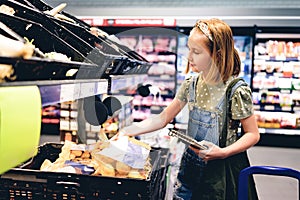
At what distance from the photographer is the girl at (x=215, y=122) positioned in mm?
1782

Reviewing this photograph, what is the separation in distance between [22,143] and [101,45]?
48.5 inches

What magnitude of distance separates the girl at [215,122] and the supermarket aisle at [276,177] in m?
2.06

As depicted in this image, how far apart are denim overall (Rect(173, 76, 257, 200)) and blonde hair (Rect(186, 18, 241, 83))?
100 millimetres

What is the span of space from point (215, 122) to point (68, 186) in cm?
84

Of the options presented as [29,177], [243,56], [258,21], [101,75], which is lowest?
[29,177]

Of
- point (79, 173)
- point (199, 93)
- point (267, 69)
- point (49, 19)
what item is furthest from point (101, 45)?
point (267, 69)

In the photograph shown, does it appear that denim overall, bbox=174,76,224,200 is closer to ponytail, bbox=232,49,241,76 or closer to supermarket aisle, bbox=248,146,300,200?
ponytail, bbox=232,49,241,76

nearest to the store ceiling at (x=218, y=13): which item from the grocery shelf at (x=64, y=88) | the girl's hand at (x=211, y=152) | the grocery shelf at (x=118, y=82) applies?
the grocery shelf at (x=118, y=82)

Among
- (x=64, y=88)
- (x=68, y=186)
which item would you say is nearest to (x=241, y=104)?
(x=68, y=186)

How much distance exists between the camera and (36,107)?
27.9 inches

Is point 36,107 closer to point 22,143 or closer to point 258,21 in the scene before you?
point 22,143

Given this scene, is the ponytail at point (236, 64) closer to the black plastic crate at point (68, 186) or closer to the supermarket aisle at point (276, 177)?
the black plastic crate at point (68, 186)

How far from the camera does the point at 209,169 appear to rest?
1.84 m

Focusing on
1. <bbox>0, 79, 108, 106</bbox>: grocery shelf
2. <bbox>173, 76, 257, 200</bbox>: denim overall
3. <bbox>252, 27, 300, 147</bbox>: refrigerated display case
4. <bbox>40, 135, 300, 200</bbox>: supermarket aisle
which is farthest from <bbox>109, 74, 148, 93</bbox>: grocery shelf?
<bbox>252, 27, 300, 147</bbox>: refrigerated display case
